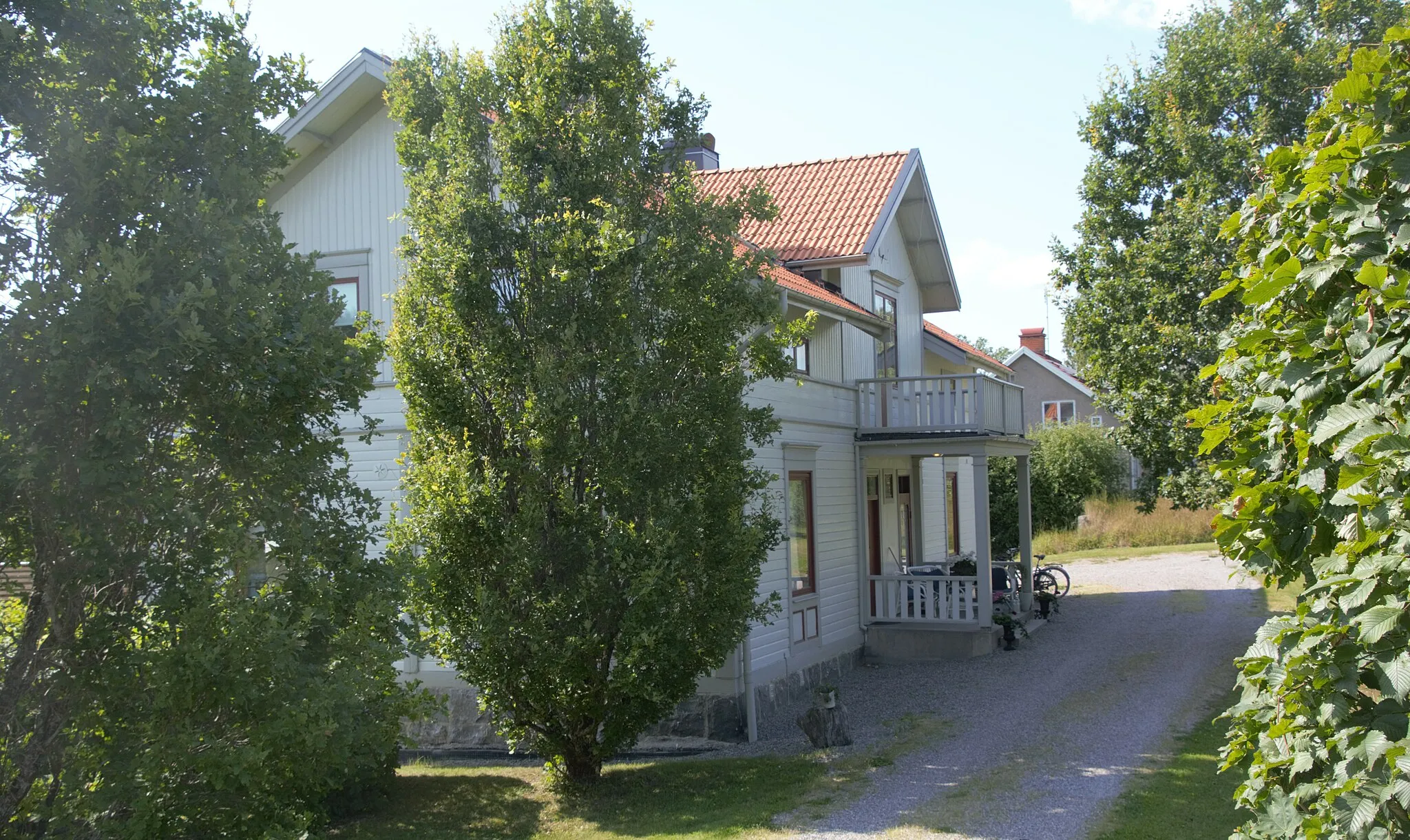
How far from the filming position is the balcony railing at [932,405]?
18.4 metres

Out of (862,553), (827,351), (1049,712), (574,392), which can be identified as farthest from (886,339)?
(574,392)

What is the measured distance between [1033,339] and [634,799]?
46.9 metres

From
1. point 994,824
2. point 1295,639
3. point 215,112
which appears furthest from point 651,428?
point 1295,639

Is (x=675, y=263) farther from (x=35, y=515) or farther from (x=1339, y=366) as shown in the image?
(x=1339, y=366)

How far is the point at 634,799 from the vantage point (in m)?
10.5

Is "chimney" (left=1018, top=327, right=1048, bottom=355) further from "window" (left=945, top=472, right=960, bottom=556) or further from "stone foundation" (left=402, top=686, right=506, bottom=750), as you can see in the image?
"stone foundation" (left=402, top=686, right=506, bottom=750)

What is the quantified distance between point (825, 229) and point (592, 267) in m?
8.93

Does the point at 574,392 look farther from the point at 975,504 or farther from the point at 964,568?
the point at 964,568

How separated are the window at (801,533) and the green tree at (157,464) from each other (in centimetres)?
1077

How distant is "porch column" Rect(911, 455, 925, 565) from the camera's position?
22.5 m

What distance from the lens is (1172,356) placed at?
16641 mm

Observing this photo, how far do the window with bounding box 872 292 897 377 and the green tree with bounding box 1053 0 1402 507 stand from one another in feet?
10.4

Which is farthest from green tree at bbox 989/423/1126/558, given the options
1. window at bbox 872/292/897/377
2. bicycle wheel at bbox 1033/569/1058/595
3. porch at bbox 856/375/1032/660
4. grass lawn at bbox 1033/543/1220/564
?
porch at bbox 856/375/1032/660

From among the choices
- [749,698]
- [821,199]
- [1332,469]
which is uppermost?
[821,199]
